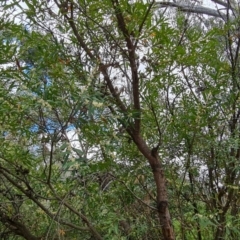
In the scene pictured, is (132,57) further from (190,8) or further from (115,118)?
(190,8)

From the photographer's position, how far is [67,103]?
123 centimetres

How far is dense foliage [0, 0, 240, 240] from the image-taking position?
126 cm

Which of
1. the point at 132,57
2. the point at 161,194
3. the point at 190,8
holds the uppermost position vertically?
the point at 190,8

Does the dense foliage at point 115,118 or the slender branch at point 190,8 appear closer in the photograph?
the dense foliage at point 115,118

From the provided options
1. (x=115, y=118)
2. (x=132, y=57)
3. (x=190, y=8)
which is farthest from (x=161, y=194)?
(x=190, y=8)

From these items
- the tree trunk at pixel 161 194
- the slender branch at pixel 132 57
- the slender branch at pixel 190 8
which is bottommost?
the tree trunk at pixel 161 194

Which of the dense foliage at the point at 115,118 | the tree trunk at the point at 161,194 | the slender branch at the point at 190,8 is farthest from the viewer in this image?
the slender branch at the point at 190,8

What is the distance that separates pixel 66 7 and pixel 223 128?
37.4 inches

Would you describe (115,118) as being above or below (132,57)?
below

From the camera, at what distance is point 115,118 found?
4.33 ft

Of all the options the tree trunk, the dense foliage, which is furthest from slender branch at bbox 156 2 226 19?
the tree trunk

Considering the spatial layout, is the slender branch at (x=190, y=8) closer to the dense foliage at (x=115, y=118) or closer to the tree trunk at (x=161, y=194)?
the dense foliage at (x=115, y=118)

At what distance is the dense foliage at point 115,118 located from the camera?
4.14 feet

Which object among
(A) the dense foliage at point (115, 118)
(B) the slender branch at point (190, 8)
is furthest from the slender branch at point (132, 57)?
(B) the slender branch at point (190, 8)
